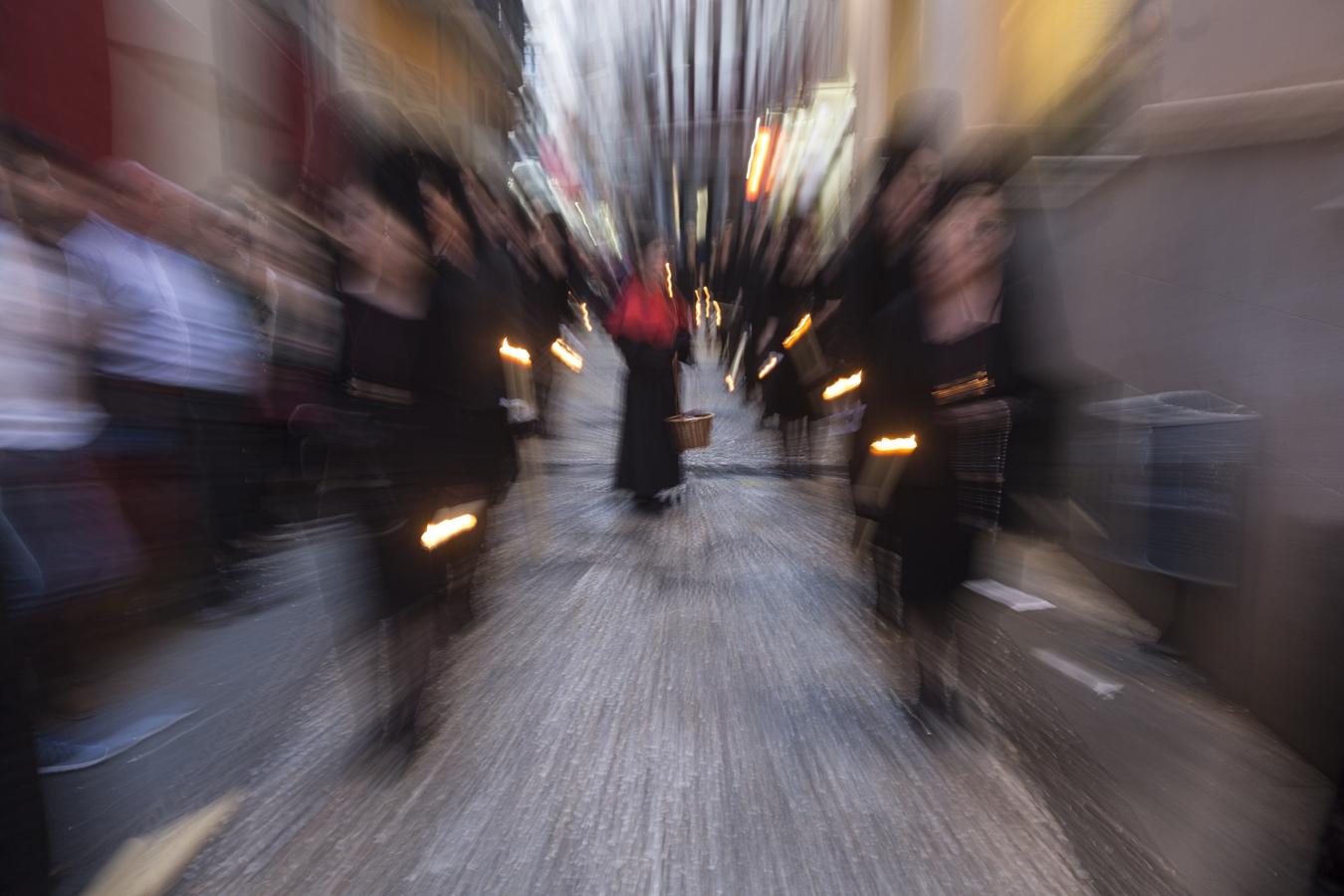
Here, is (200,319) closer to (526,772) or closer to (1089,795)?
(526,772)

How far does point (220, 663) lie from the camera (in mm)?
3361

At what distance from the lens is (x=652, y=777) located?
2.42 meters

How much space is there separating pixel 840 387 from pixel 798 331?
1.18 meters

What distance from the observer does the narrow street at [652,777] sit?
6.55 feet

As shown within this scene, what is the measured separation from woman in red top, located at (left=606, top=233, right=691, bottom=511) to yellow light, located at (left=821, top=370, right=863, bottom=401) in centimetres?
138

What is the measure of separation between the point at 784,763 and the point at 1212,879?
1.23m

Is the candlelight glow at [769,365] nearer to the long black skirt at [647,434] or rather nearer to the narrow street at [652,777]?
the long black skirt at [647,434]

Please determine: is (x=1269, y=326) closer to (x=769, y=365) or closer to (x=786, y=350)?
(x=786, y=350)

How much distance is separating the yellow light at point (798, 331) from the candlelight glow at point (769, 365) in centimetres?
40

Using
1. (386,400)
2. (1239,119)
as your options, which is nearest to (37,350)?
(386,400)

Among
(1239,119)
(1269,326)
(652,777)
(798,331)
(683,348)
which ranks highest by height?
(1239,119)

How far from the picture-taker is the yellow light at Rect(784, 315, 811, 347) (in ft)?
21.3

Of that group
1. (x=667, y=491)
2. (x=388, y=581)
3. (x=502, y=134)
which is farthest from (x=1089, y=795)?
(x=502, y=134)

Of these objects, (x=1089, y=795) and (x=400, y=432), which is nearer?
(x=1089, y=795)
